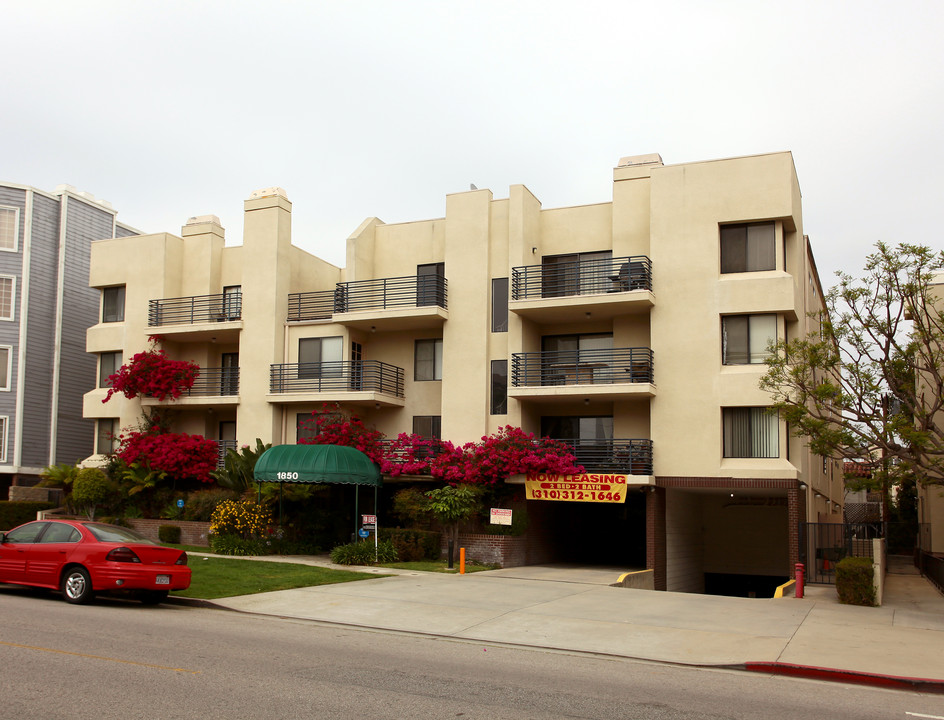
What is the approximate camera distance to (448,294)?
3148 centimetres

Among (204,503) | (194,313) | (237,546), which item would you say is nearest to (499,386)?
(237,546)

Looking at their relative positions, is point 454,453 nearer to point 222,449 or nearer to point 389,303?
point 389,303

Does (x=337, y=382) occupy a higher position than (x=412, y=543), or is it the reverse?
(x=337, y=382)

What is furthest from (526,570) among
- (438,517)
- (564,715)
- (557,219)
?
(564,715)

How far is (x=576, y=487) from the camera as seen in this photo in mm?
27922

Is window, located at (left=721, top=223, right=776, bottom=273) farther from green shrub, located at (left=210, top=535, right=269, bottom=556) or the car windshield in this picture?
the car windshield

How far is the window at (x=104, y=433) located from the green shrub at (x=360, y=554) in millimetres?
15007

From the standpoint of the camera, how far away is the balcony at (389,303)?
102 ft

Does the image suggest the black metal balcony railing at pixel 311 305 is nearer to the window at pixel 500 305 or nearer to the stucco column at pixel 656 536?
the window at pixel 500 305

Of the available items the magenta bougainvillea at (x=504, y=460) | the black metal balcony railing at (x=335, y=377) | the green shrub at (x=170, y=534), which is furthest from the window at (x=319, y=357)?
the green shrub at (x=170, y=534)

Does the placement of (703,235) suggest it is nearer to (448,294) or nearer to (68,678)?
(448,294)

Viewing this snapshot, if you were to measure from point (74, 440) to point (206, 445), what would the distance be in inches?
414

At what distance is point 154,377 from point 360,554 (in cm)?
1329

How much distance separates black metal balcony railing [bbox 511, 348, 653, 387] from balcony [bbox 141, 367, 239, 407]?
1128 cm
